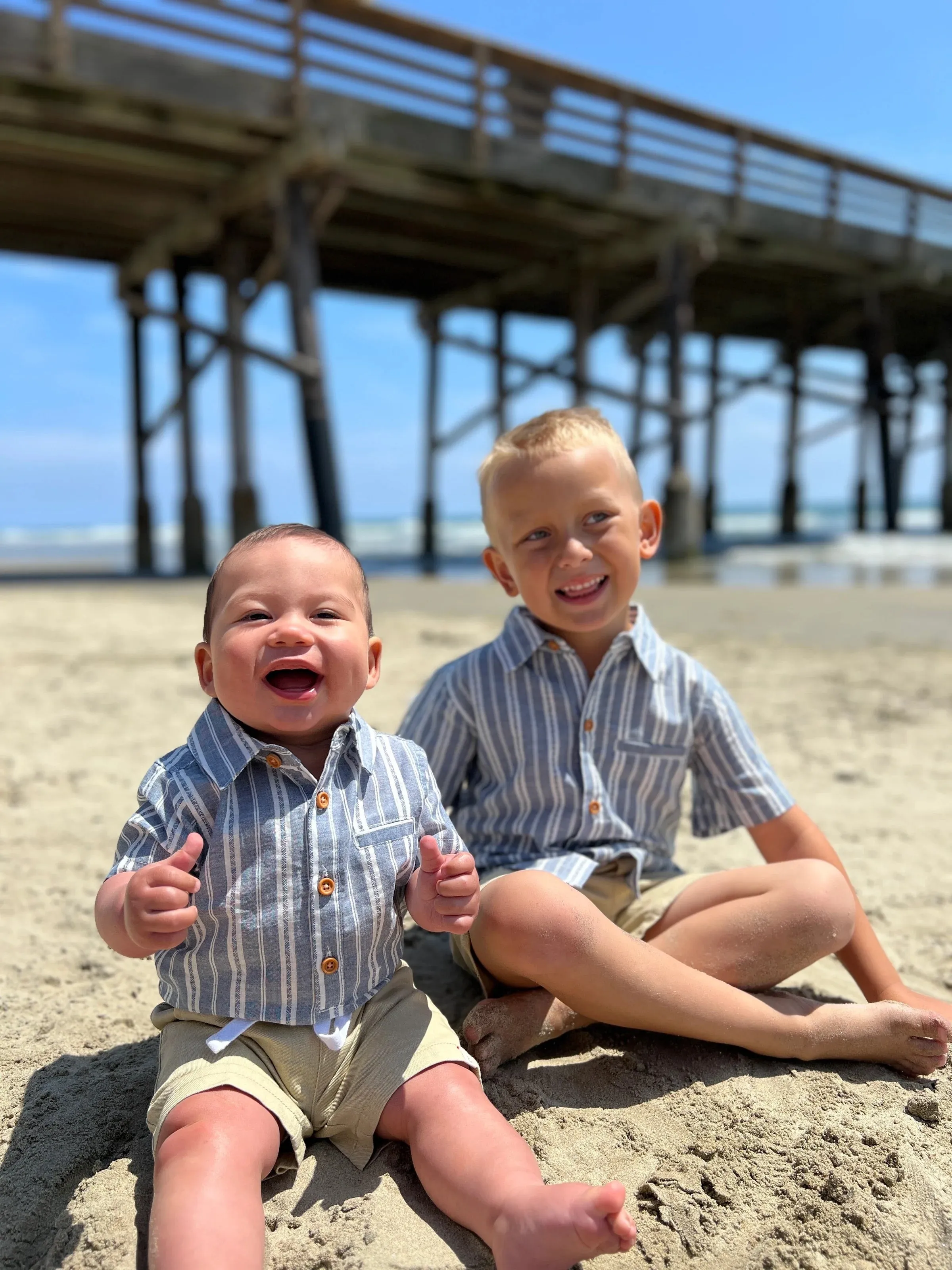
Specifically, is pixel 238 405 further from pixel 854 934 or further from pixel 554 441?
pixel 854 934

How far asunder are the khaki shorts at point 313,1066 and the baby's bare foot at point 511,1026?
0.51 feet

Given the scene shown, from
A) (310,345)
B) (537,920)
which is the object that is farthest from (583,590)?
(310,345)

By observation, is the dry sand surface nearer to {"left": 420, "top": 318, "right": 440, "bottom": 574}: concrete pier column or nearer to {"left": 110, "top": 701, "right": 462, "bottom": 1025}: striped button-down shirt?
{"left": 110, "top": 701, "right": 462, "bottom": 1025}: striped button-down shirt

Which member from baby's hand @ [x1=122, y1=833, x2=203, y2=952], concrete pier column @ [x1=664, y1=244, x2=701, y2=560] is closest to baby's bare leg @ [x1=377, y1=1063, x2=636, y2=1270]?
baby's hand @ [x1=122, y1=833, x2=203, y2=952]

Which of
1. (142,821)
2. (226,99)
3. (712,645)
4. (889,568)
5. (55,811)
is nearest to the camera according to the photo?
(142,821)

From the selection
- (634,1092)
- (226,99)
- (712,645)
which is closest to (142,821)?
(634,1092)

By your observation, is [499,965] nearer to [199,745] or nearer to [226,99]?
[199,745]

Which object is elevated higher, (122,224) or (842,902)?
(122,224)

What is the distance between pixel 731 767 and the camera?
6.13 feet

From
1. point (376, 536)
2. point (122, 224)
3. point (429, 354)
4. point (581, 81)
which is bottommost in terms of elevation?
point (376, 536)

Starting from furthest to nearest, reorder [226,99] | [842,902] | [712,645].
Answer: [226,99], [712,645], [842,902]

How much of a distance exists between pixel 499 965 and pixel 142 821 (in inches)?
23.1

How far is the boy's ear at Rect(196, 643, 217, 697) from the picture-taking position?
1438 millimetres

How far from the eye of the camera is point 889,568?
10000 millimetres
